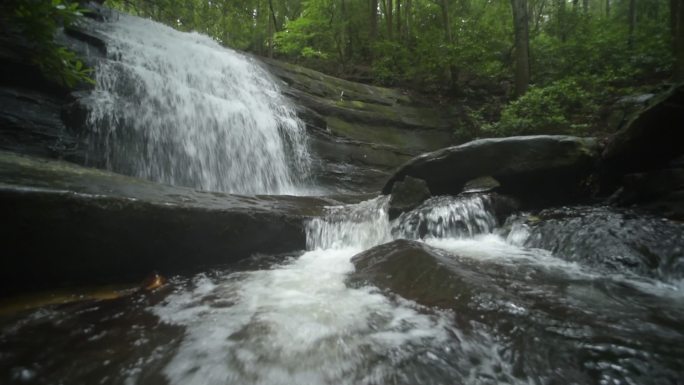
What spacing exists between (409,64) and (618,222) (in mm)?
10987

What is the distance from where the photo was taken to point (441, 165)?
662 centimetres

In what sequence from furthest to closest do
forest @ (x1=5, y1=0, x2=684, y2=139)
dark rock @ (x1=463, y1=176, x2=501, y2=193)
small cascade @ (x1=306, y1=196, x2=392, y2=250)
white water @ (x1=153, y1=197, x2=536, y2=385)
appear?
forest @ (x1=5, y1=0, x2=684, y2=139) < dark rock @ (x1=463, y1=176, x2=501, y2=193) < small cascade @ (x1=306, y1=196, x2=392, y2=250) < white water @ (x1=153, y1=197, x2=536, y2=385)

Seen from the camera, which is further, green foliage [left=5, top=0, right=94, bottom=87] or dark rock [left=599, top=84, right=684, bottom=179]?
dark rock [left=599, top=84, right=684, bottom=179]

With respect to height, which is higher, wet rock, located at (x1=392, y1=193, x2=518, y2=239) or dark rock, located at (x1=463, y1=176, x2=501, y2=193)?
dark rock, located at (x1=463, y1=176, x2=501, y2=193)

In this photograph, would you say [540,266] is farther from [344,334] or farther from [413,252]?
[344,334]

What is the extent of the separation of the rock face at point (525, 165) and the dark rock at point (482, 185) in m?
0.08

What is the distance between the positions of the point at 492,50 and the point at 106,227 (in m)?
12.6

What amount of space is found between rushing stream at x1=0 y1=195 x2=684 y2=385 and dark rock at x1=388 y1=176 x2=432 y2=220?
2184 millimetres

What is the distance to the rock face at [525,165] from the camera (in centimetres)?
581

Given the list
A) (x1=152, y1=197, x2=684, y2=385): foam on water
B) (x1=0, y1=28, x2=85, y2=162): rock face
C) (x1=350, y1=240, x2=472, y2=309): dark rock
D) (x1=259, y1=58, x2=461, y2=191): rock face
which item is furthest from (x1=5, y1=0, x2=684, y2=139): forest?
(x1=350, y1=240, x2=472, y2=309): dark rock

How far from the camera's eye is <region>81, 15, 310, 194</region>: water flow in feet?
21.7

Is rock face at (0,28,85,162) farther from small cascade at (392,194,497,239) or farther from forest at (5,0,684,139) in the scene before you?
small cascade at (392,194,497,239)

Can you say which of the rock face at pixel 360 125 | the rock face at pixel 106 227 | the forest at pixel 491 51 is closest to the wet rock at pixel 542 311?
the rock face at pixel 106 227

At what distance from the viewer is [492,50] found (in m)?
12.1
